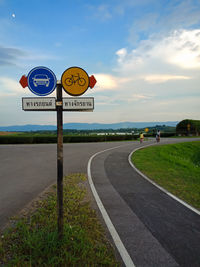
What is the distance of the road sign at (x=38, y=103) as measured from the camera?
292 centimetres

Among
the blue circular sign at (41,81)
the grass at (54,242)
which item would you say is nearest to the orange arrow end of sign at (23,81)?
the blue circular sign at (41,81)

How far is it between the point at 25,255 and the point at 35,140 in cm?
2665

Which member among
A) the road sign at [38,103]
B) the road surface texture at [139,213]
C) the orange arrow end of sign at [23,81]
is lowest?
the road surface texture at [139,213]

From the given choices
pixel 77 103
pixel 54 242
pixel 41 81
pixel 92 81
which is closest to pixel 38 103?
pixel 41 81

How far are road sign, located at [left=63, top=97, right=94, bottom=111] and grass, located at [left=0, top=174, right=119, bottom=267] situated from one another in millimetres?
2368

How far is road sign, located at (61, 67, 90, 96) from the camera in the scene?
9.58ft

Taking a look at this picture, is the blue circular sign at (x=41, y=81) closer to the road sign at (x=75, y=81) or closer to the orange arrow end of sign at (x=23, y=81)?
the orange arrow end of sign at (x=23, y=81)

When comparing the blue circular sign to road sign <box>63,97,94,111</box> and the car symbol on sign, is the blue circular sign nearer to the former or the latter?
the car symbol on sign

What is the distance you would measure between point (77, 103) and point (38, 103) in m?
0.69

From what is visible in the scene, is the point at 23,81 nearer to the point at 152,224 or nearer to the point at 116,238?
the point at 116,238

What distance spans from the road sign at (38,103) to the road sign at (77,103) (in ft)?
0.68

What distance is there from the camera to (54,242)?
2.91 metres

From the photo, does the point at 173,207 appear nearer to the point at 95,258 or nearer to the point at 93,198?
the point at 93,198

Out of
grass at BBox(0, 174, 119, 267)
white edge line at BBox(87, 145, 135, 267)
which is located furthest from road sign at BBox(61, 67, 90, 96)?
white edge line at BBox(87, 145, 135, 267)
